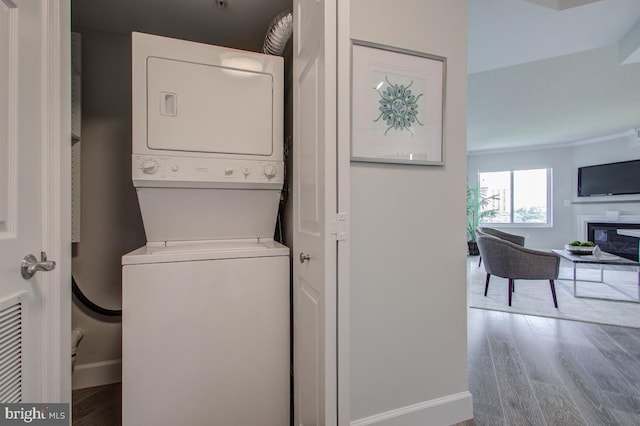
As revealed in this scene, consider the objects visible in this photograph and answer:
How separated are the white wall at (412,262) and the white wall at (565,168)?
6164mm

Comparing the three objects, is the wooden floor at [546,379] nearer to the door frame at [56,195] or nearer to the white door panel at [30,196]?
the door frame at [56,195]

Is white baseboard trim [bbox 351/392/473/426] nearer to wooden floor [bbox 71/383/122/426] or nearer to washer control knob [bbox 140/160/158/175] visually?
wooden floor [bbox 71/383/122/426]

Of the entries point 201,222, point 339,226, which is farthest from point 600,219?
point 201,222

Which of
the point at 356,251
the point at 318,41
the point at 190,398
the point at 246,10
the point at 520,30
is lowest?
the point at 190,398

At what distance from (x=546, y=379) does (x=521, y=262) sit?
1.41 meters

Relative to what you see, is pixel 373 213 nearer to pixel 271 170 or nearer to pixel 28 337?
pixel 271 170

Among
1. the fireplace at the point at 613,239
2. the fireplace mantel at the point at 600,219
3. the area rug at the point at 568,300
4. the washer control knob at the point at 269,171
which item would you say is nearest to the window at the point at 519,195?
the fireplace mantel at the point at 600,219

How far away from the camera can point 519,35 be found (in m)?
2.08

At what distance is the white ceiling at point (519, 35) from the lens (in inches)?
63.9

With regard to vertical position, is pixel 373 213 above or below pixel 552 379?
above

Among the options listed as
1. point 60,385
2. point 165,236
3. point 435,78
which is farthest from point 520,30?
point 60,385

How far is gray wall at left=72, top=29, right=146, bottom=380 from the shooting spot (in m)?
1.79

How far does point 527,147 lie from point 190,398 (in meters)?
7.75

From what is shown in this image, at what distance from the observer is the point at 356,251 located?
1.32m
